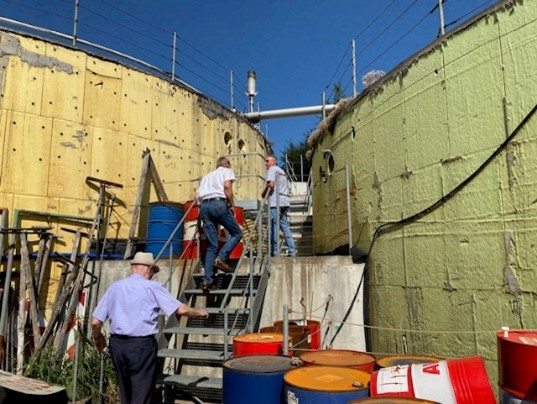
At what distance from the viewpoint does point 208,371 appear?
5.96 meters

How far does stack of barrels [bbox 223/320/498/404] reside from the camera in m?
2.64

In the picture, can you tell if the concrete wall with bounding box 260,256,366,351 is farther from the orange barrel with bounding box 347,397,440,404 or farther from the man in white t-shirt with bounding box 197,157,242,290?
the orange barrel with bounding box 347,397,440,404

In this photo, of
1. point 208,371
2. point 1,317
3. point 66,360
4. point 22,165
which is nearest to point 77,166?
point 22,165

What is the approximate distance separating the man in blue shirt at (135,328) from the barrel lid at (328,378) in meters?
1.28

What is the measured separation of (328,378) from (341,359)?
666mm

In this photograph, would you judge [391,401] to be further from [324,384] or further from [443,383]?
[324,384]

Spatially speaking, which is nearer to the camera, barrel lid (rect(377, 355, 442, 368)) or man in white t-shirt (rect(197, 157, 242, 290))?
barrel lid (rect(377, 355, 442, 368))

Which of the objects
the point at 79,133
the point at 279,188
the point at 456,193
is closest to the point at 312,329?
the point at 456,193

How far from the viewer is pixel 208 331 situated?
17.0 feet

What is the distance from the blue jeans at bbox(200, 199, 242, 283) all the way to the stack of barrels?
203 cm

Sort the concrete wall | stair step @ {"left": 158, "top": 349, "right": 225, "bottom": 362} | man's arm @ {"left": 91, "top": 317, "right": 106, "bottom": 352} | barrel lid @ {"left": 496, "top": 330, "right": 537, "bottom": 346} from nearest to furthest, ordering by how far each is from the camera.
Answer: barrel lid @ {"left": 496, "top": 330, "right": 537, "bottom": 346} → man's arm @ {"left": 91, "top": 317, "right": 106, "bottom": 352} → stair step @ {"left": 158, "top": 349, "right": 225, "bottom": 362} → the concrete wall

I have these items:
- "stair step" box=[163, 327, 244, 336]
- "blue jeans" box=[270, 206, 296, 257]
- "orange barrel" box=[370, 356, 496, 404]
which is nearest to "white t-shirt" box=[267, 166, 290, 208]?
"blue jeans" box=[270, 206, 296, 257]

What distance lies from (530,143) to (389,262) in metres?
2.25

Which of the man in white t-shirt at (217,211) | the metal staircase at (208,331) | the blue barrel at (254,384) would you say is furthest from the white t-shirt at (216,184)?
the blue barrel at (254,384)
